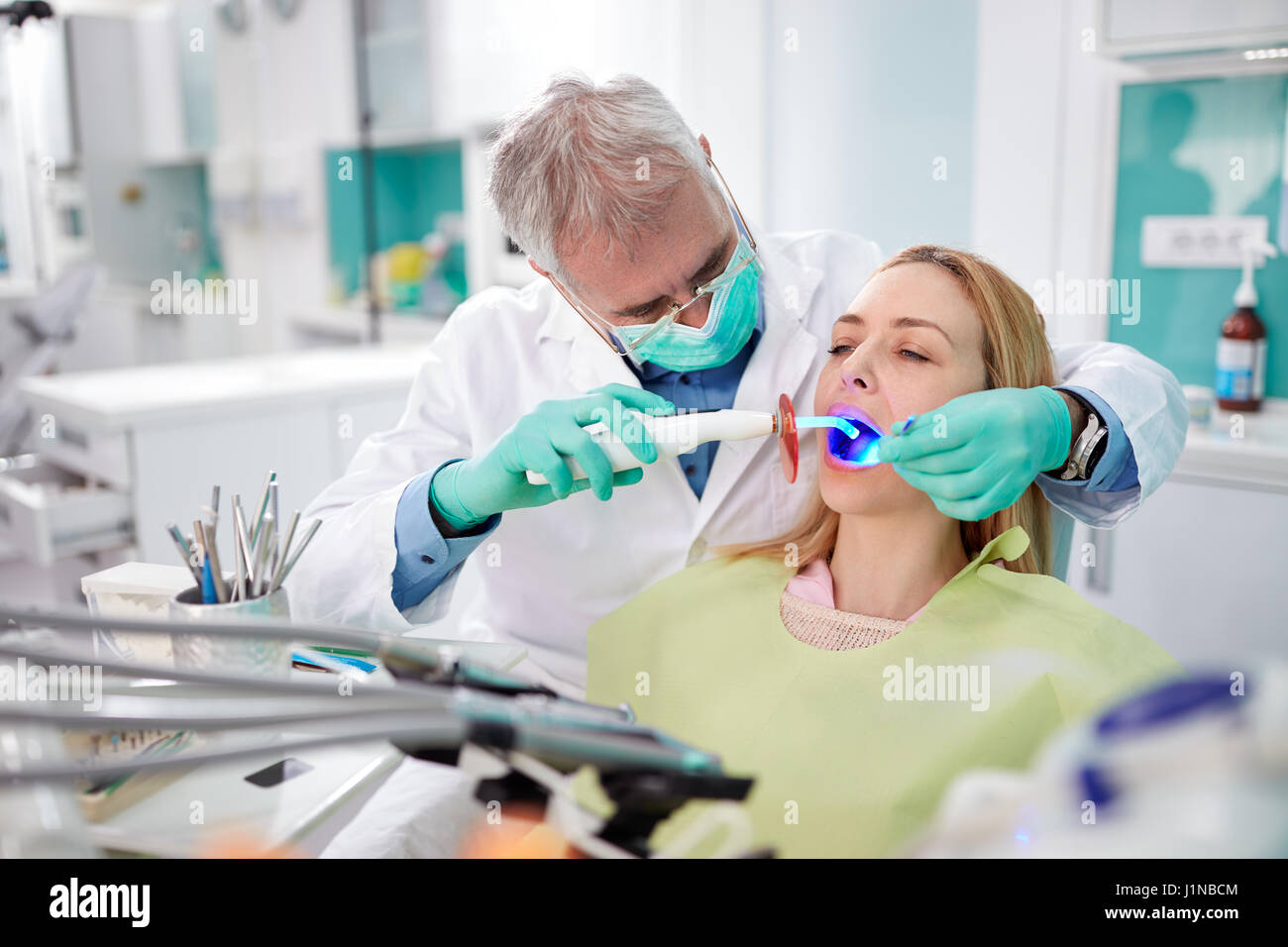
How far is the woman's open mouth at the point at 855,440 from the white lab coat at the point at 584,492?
16 cm

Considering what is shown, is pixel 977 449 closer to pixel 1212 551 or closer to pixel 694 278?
pixel 694 278

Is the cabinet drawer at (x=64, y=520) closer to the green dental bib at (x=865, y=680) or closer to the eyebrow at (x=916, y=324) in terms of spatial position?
the green dental bib at (x=865, y=680)

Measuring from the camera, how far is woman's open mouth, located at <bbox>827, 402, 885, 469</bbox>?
1.29 metres

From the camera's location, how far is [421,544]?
1300 millimetres

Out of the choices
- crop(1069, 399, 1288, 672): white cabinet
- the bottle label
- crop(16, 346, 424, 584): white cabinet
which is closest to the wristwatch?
crop(1069, 399, 1288, 672): white cabinet

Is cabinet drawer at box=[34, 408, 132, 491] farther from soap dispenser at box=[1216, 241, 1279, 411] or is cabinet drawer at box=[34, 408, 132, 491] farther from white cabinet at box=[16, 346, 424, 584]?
soap dispenser at box=[1216, 241, 1279, 411]

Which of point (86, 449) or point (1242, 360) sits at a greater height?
point (1242, 360)

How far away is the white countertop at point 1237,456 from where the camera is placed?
1.94 m

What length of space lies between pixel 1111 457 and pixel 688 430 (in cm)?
55

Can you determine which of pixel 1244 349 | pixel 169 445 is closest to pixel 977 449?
pixel 1244 349

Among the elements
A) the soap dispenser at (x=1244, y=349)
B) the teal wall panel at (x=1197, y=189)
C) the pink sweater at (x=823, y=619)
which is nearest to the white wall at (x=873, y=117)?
the teal wall panel at (x=1197, y=189)
